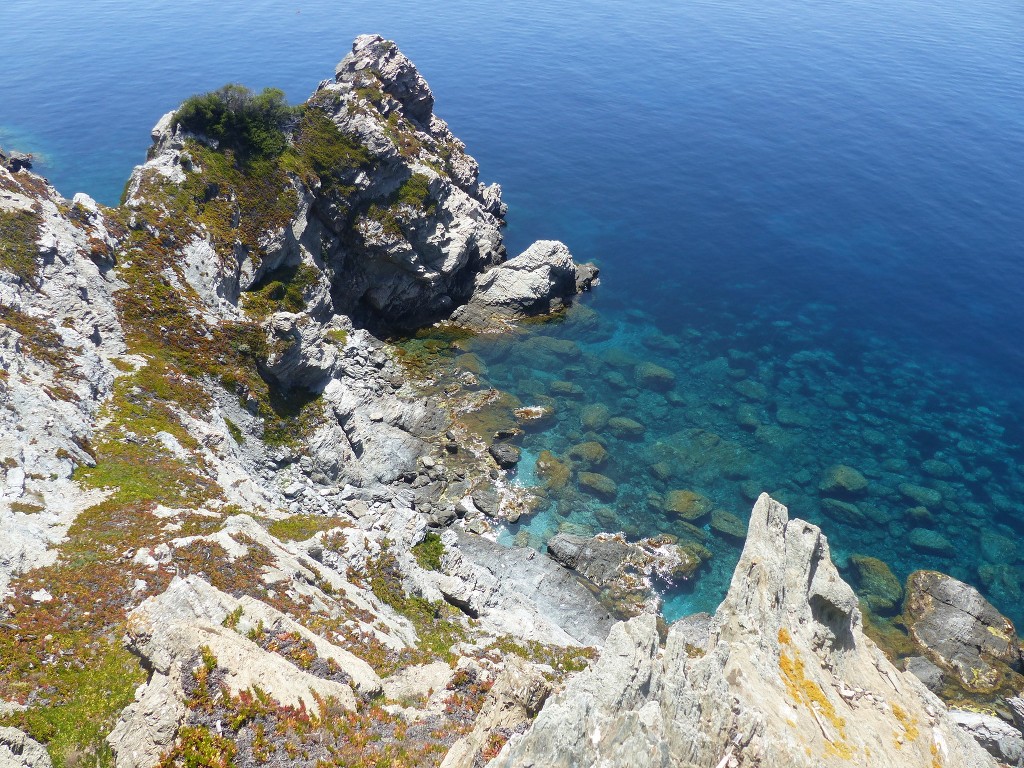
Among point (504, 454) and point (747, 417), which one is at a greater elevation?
point (747, 417)

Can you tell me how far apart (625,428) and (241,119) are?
44.2 meters

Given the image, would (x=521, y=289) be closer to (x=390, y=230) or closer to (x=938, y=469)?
(x=390, y=230)

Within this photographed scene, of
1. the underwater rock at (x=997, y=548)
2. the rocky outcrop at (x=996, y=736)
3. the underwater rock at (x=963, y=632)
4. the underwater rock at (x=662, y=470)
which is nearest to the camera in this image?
the rocky outcrop at (x=996, y=736)

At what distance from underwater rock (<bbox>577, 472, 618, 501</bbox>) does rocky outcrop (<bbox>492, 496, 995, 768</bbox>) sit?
24.3 meters

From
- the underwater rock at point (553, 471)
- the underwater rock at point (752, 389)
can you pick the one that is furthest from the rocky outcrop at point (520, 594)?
the underwater rock at point (752, 389)

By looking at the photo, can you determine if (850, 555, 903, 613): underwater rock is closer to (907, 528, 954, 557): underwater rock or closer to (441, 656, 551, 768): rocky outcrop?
(907, 528, 954, 557): underwater rock

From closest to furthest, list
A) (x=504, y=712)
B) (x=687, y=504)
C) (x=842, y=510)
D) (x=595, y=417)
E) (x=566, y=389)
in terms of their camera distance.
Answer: (x=504, y=712) → (x=687, y=504) → (x=842, y=510) → (x=595, y=417) → (x=566, y=389)

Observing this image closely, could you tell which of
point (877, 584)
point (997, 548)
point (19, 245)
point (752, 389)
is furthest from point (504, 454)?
point (997, 548)

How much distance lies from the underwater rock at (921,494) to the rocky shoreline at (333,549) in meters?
9.31

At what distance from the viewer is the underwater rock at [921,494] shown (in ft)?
161

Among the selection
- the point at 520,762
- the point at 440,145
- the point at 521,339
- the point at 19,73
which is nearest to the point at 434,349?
the point at 521,339

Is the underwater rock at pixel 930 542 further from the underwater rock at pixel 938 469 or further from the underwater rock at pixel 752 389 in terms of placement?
the underwater rock at pixel 752 389

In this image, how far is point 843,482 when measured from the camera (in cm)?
5025

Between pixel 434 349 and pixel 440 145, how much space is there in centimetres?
2927
